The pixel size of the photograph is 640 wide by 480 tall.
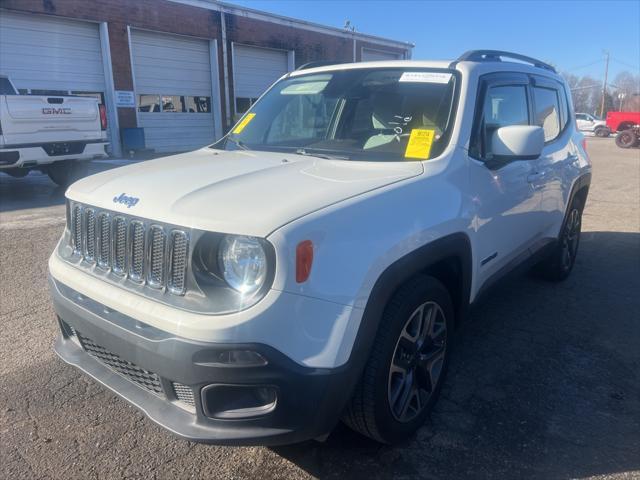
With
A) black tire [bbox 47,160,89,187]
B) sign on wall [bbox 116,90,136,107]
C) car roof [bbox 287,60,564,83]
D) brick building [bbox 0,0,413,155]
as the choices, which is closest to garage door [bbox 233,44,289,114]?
brick building [bbox 0,0,413,155]

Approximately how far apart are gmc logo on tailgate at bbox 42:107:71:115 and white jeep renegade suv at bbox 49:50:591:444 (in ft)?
24.5

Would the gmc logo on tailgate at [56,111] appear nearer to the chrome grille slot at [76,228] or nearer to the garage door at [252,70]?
the chrome grille slot at [76,228]

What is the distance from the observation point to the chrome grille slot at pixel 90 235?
2.56m

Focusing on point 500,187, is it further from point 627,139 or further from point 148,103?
point 627,139

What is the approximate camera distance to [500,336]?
154 inches

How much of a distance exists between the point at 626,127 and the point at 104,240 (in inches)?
1166

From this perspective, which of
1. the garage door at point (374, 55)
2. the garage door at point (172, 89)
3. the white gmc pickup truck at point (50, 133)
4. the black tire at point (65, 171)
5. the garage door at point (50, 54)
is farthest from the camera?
the garage door at point (374, 55)

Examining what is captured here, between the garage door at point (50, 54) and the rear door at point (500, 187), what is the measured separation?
1735 cm

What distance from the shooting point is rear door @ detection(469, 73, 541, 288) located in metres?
3.05

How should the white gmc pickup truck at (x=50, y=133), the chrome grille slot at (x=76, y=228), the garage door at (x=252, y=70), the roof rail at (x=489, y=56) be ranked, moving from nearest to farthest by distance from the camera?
the chrome grille slot at (x=76, y=228) < the roof rail at (x=489, y=56) < the white gmc pickup truck at (x=50, y=133) < the garage door at (x=252, y=70)

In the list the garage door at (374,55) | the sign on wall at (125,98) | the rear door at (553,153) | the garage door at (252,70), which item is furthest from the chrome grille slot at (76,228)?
the garage door at (374,55)

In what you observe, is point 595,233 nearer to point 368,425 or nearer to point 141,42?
point 368,425

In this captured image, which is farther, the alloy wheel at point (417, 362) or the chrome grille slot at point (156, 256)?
the alloy wheel at point (417, 362)

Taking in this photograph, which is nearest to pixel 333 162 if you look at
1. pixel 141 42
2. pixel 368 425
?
pixel 368 425
